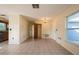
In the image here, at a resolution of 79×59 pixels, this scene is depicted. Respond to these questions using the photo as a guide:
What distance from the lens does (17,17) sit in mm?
8680

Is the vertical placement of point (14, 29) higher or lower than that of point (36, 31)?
higher

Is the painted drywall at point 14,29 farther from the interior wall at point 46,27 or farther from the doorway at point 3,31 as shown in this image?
the interior wall at point 46,27

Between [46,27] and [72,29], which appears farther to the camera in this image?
[46,27]

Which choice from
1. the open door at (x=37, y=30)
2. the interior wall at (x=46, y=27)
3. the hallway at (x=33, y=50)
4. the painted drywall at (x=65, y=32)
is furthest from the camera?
the open door at (x=37, y=30)

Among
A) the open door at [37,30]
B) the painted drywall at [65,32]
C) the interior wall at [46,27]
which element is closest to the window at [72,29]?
the painted drywall at [65,32]

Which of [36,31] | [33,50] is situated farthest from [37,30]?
[33,50]

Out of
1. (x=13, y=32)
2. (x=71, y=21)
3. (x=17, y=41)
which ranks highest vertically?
(x=71, y=21)

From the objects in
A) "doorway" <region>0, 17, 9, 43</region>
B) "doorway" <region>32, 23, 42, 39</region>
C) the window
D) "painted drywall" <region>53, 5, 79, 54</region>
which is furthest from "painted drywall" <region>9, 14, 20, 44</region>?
"doorway" <region>32, 23, 42, 39</region>

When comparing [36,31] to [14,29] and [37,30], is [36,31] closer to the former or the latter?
[37,30]

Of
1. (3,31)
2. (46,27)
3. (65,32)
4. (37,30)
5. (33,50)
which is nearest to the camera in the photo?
(33,50)

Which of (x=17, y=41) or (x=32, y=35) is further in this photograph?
(x=32, y=35)
